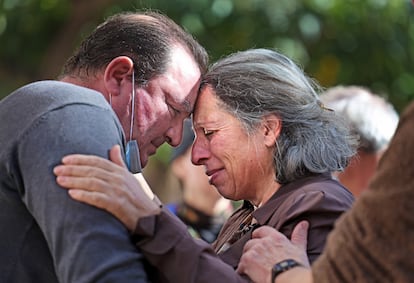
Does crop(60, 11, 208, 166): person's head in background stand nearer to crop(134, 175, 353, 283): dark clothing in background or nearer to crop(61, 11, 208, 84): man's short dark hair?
crop(61, 11, 208, 84): man's short dark hair

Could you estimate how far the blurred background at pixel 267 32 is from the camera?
24.5ft

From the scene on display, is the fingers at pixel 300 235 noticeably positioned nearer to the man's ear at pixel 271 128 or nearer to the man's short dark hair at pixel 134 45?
the man's ear at pixel 271 128

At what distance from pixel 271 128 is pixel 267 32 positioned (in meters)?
4.25

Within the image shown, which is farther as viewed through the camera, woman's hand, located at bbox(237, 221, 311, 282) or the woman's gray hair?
the woman's gray hair

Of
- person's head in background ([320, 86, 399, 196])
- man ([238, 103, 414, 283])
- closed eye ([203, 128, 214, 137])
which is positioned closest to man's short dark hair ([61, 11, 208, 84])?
closed eye ([203, 128, 214, 137])

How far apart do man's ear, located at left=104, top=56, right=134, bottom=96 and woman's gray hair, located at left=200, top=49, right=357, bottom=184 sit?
45 cm

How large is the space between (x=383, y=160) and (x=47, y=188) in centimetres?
82

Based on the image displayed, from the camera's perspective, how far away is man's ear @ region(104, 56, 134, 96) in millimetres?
3131

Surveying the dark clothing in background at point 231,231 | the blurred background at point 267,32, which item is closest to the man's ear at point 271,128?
the dark clothing in background at point 231,231

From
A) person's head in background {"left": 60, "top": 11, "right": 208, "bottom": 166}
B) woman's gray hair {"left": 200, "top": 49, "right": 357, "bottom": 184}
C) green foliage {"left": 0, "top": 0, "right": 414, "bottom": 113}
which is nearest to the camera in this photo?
person's head in background {"left": 60, "top": 11, "right": 208, "bottom": 166}

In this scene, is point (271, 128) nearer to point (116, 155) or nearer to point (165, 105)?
point (165, 105)

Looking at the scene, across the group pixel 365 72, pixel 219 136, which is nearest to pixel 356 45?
pixel 365 72

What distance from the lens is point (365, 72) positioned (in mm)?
8078

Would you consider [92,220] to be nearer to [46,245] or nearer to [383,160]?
[46,245]
